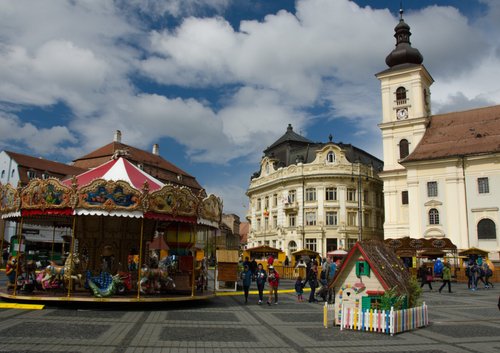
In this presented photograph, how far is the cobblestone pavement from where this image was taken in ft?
30.8

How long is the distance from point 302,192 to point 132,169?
3936 centimetres

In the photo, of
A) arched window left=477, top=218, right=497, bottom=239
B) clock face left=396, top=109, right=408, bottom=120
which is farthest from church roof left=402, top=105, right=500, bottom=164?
arched window left=477, top=218, right=497, bottom=239

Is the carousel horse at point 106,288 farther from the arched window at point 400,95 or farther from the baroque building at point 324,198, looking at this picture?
the arched window at point 400,95

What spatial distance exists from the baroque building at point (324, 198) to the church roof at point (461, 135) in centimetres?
964

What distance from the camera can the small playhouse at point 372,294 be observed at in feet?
37.8

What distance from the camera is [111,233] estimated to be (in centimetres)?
1783

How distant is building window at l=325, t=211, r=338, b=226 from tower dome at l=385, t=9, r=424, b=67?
60.8 feet

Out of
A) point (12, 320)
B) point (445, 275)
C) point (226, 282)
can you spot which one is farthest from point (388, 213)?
point (12, 320)

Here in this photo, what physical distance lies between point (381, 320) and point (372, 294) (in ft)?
2.76

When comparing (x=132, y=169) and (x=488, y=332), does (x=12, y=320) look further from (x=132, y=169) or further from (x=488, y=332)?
(x=488, y=332)

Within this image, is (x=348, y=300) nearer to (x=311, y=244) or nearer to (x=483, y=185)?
(x=483, y=185)

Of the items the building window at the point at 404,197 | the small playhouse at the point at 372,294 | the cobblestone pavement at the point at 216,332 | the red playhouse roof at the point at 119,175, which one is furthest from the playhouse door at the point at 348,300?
the building window at the point at 404,197

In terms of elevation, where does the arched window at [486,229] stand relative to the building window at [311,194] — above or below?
below

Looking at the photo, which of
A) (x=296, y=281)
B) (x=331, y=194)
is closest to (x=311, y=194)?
(x=331, y=194)
